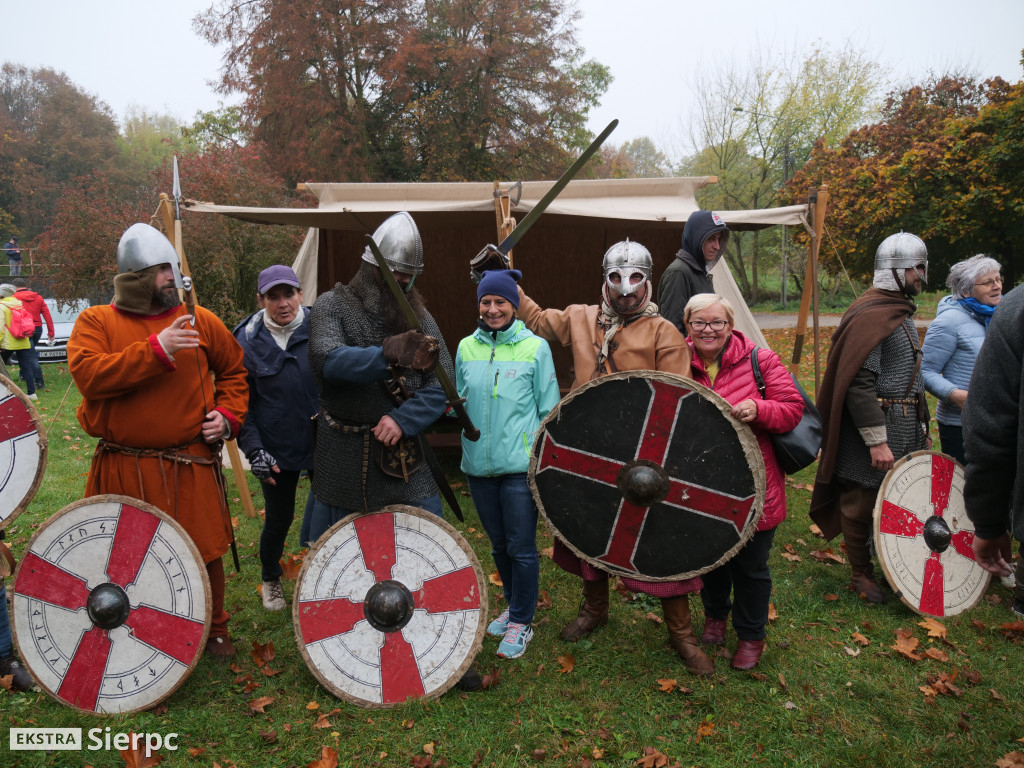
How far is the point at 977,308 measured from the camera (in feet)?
11.8

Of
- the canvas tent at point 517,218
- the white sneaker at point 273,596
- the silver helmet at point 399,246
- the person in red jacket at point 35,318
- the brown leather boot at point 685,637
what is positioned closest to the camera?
the silver helmet at point 399,246

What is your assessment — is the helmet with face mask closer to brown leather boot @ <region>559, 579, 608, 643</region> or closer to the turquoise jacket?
the turquoise jacket

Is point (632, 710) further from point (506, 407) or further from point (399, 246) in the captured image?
point (399, 246)

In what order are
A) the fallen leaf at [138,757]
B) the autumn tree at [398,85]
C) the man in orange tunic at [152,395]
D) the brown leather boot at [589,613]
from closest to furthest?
the fallen leaf at [138,757] < the man in orange tunic at [152,395] < the brown leather boot at [589,613] < the autumn tree at [398,85]

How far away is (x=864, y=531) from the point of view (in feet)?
11.4

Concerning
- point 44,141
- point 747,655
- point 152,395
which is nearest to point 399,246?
point 152,395

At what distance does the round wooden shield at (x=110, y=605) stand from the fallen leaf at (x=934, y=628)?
3027 millimetres

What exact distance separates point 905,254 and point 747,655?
6.57 ft

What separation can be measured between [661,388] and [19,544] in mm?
4187

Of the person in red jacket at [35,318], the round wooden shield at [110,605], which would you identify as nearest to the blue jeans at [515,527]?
the round wooden shield at [110,605]

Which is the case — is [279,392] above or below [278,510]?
above

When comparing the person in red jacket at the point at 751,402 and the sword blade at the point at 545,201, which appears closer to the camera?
the person in red jacket at the point at 751,402

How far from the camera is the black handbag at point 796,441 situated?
→ 8.43ft

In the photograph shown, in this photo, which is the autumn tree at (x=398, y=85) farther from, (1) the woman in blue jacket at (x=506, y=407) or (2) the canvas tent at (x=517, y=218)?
(1) the woman in blue jacket at (x=506, y=407)
